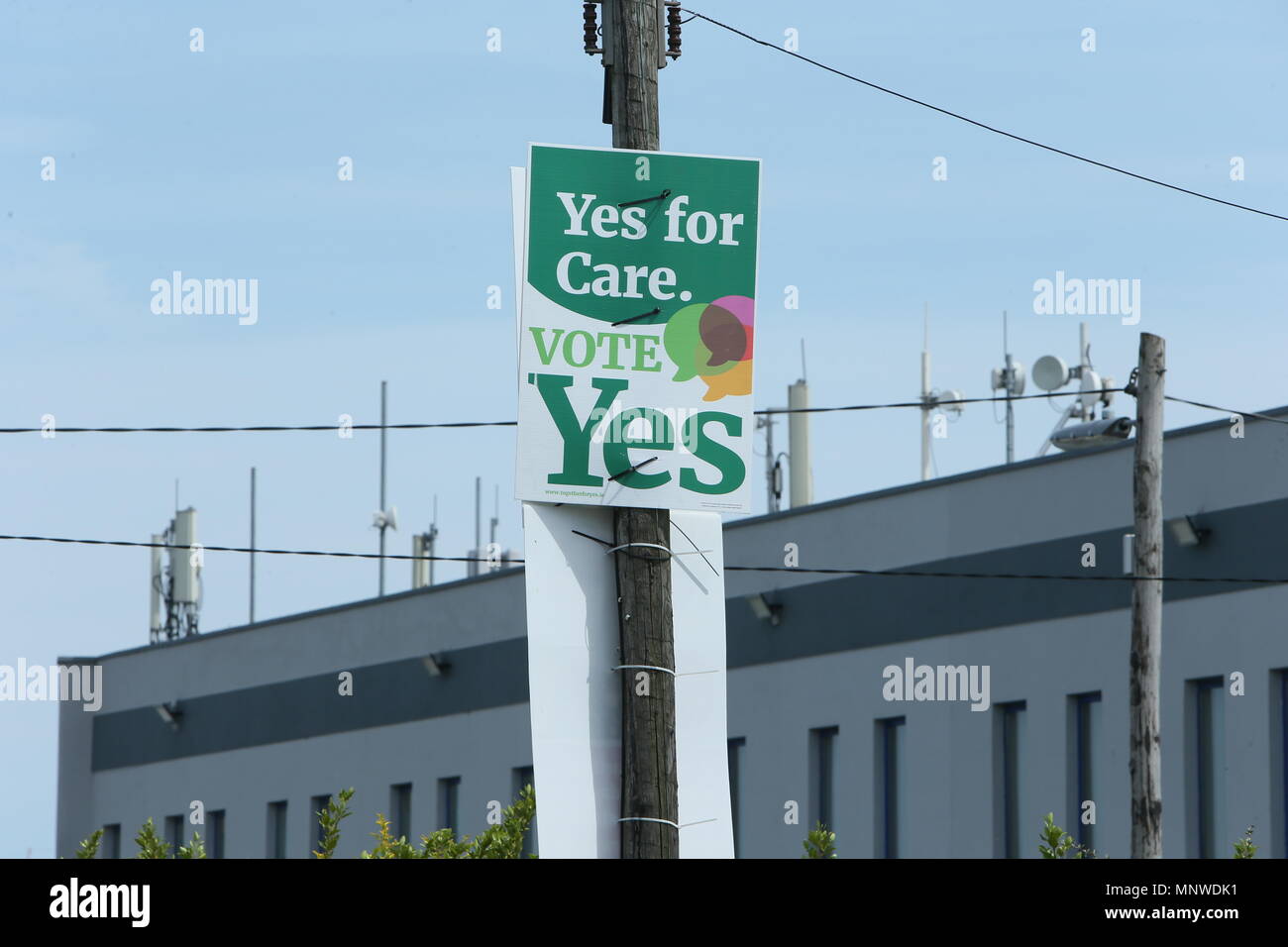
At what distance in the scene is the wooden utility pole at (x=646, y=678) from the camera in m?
12.0

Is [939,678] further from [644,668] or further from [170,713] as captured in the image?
[170,713]

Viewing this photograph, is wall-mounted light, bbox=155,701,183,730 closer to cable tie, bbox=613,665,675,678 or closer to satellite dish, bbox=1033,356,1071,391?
satellite dish, bbox=1033,356,1071,391

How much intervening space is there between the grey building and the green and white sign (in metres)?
15.2

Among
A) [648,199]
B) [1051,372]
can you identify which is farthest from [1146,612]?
[1051,372]

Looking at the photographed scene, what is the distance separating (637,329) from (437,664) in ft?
87.3

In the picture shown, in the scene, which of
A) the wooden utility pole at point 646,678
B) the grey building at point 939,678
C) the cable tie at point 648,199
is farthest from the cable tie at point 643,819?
the grey building at point 939,678

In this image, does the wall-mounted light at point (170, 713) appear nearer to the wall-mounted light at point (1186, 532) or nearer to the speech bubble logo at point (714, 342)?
the wall-mounted light at point (1186, 532)

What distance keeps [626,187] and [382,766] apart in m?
28.4

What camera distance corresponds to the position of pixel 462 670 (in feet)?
125

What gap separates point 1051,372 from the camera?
3219 cm

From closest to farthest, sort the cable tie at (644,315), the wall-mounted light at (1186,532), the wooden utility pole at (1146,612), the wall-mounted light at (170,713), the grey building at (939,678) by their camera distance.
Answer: the cable tie at (644,315), the wooden utility pole at (1146,612), the grey building at (939,678), the wall-mounted light at (1186,532), the wall-mounted light at (170,713)

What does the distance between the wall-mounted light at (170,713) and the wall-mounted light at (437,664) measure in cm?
859
